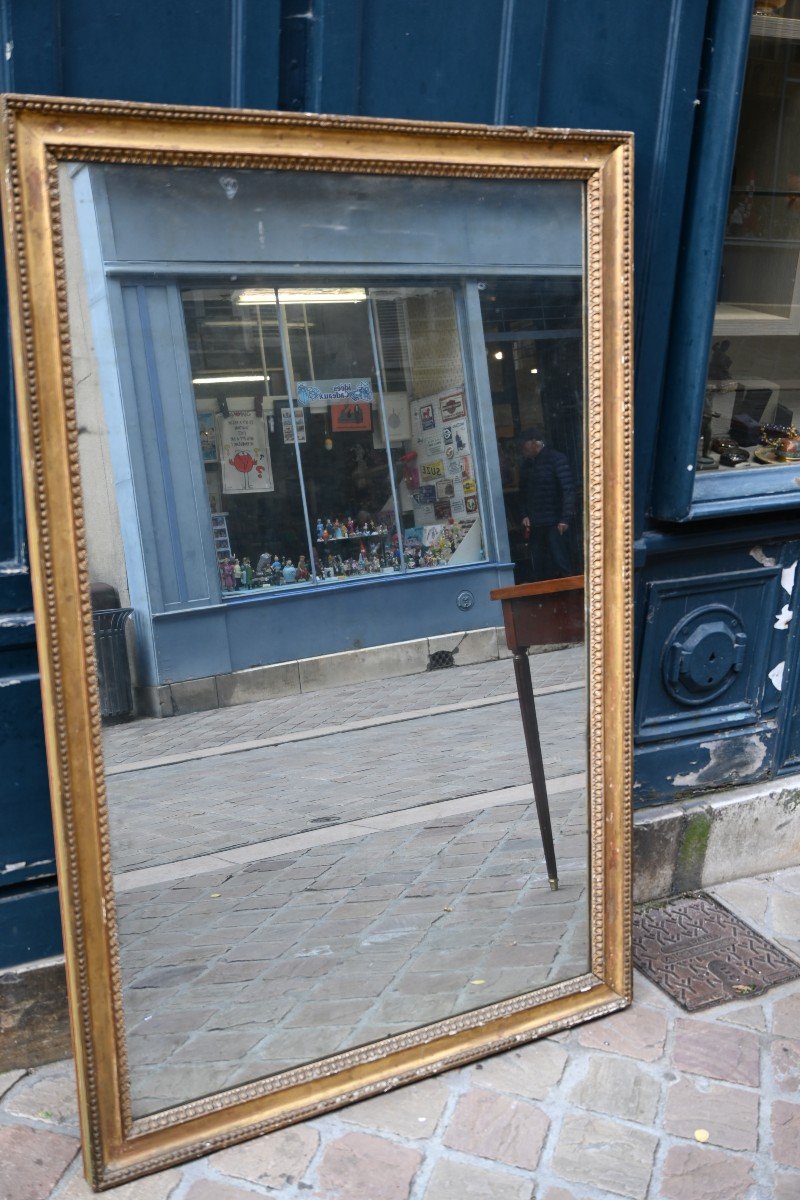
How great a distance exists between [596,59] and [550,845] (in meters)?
2.07

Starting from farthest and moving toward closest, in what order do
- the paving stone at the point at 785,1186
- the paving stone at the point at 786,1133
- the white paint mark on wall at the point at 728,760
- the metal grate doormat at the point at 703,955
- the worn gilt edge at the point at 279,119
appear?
the white paint mark on wall at the point at 728,760
the metal grate doormat at the point at 703,955
the paving stone at the point at 786,1133
the paving stone at the point at 785,1186
the worn gilt edge at the point at 279,119

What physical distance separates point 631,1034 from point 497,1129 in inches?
21.0

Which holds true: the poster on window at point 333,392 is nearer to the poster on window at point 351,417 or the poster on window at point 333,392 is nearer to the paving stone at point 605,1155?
the poster on window at point 351,417

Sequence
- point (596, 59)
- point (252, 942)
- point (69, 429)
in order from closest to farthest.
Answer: point (69, 429) < point (252, 942) < point (596, 59)

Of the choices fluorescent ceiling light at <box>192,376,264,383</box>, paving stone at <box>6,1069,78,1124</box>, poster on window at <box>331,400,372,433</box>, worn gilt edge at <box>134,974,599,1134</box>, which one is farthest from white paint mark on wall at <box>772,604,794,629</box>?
paving stone at <box>6,1069,78,1124</box>

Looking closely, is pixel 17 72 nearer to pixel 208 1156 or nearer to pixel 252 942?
pixel 252 942

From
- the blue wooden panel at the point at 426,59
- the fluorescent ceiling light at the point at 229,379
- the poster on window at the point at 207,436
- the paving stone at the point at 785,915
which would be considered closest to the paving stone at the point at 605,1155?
the paving stone at the point at 785,915

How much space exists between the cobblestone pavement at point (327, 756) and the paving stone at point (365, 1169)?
0.71 meters

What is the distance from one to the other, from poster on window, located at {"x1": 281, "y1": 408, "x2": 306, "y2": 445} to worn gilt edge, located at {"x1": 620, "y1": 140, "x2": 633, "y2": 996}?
0.85m

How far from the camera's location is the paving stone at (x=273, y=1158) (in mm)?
2211

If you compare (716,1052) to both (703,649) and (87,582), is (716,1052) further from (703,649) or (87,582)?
(87,582)

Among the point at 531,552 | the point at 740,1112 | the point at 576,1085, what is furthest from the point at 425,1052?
the point at 531,552

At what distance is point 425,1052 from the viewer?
2.53 meters

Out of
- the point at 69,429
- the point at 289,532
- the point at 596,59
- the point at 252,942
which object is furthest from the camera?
the point at 596,59
